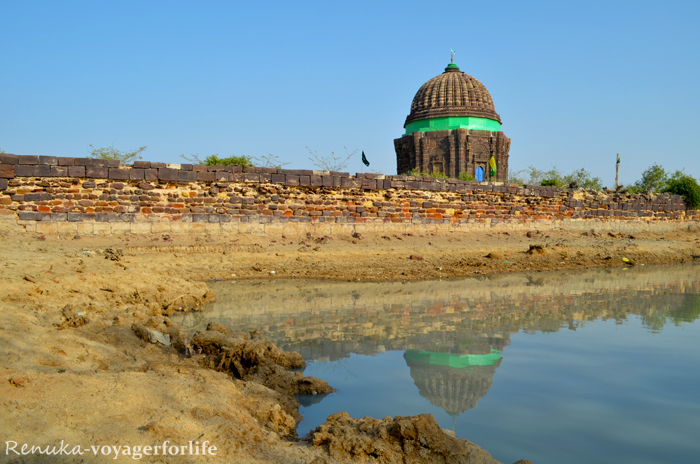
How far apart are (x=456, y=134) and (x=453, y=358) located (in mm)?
23324

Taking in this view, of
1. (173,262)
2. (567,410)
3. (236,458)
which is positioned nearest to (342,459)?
(236,458)

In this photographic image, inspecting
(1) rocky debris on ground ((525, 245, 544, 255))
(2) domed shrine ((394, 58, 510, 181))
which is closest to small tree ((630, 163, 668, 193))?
(2) domed shrine ((394, 58, 510, 181))

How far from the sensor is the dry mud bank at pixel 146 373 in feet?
7.22

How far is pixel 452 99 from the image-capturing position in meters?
26.9

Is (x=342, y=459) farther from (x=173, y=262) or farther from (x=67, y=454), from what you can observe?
(x=173, y=262)

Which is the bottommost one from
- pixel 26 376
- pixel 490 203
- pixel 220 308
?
pixel 220 308

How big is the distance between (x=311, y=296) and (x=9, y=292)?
358 cm

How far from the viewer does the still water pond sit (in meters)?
2.74

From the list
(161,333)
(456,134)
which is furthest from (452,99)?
(161,333)

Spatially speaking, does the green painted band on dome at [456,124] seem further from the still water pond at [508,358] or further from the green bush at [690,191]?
the still water pond at [508,358]

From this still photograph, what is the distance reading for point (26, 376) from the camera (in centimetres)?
241

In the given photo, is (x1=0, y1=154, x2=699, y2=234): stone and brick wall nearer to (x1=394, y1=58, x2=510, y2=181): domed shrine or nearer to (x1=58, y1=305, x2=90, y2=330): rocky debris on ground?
(x1=58, y1=305, x2=90, y2=330): rocky debris on ground

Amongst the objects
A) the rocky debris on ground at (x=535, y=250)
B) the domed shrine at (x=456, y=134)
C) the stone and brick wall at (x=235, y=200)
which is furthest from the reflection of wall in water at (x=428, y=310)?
the domed shrine at (x=456, y=134)

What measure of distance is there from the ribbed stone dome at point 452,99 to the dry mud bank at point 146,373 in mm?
20003
